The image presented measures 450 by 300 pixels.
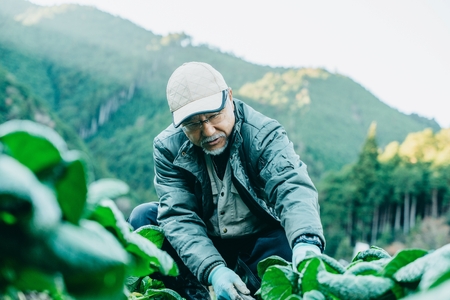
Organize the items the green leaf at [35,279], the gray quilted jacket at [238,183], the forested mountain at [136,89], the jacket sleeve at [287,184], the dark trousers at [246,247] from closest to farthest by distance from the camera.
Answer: the green leaf at [35,279] < the jacket sleeve at [287,184] < the gray quilted jacket at [238,183] < the dark trousers at [246,247] < the forested mountain at [136,89]

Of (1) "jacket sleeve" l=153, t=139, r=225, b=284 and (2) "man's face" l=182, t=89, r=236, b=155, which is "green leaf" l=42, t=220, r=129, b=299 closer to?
(1) "jacket sleeve" l=153, t=139, r=225, b=284

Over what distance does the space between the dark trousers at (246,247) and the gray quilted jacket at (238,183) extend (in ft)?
0.45

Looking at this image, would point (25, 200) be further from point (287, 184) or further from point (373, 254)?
point (287, 184)

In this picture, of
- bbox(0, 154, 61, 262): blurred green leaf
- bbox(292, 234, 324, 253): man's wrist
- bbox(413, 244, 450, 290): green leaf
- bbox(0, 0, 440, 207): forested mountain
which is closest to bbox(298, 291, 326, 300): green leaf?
bbox(413, 244, 450, 290): green leaf

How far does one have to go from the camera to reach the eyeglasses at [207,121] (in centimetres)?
255

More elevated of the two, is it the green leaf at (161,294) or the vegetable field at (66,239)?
the vegetable field at (66,239)

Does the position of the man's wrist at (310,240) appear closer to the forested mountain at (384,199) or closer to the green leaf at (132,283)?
the green leaf at (132,283)

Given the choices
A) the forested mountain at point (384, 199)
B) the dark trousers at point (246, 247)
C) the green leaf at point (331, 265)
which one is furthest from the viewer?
the forested mountain at point (384, 199)

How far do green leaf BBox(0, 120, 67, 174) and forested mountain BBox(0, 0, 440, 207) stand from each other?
214ft

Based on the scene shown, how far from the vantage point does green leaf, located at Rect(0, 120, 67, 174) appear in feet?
2.25

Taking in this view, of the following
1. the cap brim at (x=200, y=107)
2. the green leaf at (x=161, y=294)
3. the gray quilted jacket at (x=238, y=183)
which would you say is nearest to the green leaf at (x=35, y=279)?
the green leaf at (x=161, y=294)

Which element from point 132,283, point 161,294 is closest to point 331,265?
point 161,294

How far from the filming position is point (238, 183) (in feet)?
8.66

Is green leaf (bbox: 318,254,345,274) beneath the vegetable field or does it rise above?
beneath
